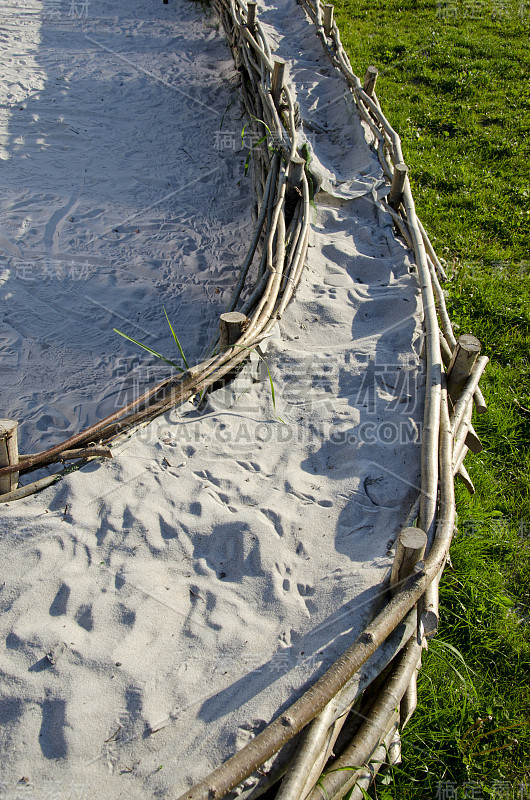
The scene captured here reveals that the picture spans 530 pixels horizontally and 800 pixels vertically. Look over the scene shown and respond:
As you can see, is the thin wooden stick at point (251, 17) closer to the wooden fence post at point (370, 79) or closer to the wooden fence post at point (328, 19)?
the wooden fence post at point (328, 19)

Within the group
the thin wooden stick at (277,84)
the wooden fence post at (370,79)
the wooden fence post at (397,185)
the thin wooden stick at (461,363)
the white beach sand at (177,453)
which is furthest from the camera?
the wooden fence post at (370,79)

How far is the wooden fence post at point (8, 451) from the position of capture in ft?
6.52

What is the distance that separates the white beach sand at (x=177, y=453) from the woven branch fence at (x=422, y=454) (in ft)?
0.34

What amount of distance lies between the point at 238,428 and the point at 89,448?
568 millimetres

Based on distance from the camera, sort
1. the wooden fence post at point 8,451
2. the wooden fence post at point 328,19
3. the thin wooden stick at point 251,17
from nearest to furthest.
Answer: the wooden fence post at point 8,451 < the thin wooden stick at point 251,17 < the wooden fence post at point 328,19

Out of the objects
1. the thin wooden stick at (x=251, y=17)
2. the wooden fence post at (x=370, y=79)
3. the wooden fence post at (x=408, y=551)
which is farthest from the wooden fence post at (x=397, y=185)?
the wooden fence post at (x=408, y=551)

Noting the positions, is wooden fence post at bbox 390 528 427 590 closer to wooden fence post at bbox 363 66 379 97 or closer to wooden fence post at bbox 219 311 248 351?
wooden fence post at bbox 219 311 248 351

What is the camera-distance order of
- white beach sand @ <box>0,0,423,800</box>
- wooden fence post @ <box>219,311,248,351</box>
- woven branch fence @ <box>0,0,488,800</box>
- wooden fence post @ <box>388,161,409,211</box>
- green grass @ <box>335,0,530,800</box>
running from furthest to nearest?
wooden fence post @ <box>388,161,409,211</box> < wooden fence post @ <box>219,311,248,351</box> < green grass @ <box>335,0,530,800</box> < white beach sand @ <box>0,0,423,800</box> < woven branch fence @ <box>0,0,488,800</box>

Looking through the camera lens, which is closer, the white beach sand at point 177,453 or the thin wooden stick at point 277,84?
the white beach sand at point 177,453

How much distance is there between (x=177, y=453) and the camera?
2.21 m

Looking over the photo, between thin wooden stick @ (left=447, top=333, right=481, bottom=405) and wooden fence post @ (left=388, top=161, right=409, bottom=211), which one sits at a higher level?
wooden fence post @ (left=388, top=161, right=409, bottom=211)

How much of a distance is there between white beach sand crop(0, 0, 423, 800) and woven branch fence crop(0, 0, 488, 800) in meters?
0.10

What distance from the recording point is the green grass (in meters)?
1.87

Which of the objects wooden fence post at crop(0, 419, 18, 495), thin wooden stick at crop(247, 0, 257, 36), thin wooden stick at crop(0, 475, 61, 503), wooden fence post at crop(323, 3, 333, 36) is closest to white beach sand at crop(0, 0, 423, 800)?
thin wooden stick at crop(0, 475, 61, 503)
